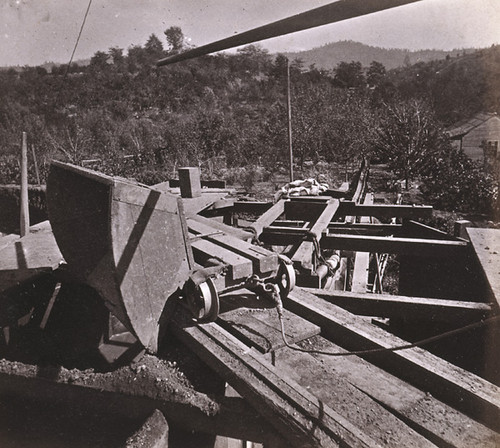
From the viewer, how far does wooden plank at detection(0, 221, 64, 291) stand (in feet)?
12.3

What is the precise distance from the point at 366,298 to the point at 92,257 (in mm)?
2283

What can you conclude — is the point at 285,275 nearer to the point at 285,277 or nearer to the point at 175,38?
the point at 285,277

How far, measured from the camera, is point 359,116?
90.0ft

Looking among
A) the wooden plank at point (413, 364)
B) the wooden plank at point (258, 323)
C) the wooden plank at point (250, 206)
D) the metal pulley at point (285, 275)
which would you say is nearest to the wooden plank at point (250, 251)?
the metal pulley at point (285, 275)

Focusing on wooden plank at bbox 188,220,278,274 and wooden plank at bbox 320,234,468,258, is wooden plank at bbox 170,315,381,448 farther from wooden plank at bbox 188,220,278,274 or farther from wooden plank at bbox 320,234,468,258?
wooden plank at bbox 320,234,468,258

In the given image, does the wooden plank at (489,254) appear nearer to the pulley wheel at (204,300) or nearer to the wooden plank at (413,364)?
the wooden plank at (413,364)

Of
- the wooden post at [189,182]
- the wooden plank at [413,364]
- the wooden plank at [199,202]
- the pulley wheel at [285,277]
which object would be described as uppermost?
the wooden post at [189,182]

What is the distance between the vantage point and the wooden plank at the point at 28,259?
3.75 metres

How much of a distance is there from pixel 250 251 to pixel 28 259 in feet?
8.91

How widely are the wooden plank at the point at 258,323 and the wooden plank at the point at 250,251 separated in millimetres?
281

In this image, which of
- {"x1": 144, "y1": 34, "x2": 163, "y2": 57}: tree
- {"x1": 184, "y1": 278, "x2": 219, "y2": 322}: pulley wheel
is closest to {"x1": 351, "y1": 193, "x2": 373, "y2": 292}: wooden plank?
{"x1": 184, "y1": 278, "x2": 219, "y2": 322}: pulley wheel

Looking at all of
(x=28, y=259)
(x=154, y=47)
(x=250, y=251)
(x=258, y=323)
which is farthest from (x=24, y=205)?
(x=154, y=47)

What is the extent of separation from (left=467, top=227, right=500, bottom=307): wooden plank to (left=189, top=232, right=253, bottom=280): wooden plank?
1812mm

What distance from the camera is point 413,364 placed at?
229cm
